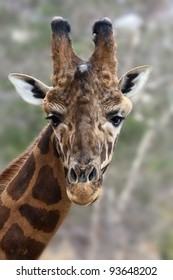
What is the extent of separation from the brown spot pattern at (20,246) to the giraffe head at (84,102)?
735 millimetres

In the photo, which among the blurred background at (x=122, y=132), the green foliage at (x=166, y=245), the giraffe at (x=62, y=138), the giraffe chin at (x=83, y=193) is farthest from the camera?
the green foliage at (x=166, y=245)

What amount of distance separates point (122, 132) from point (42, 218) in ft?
65.8

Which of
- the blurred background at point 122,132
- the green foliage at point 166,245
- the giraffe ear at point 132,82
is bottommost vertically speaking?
the green foliage at point 166,245

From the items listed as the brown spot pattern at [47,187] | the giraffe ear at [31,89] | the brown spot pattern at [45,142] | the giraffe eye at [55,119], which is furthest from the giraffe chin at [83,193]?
the giraffe ear at [31,89]

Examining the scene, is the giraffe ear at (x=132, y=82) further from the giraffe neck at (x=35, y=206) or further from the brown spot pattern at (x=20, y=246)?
the brown spot pattern at (x=20, y=246)

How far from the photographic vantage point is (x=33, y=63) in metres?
27.8

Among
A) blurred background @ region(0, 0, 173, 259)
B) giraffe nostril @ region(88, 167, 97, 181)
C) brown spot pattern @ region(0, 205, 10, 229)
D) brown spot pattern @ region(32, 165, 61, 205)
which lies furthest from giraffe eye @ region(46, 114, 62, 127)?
blurred background @ region(0, 0, 173, 259)

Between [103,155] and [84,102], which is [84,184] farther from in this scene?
[84,102]

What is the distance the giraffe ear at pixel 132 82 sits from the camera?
7.59 metres

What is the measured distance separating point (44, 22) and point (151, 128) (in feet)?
15.7

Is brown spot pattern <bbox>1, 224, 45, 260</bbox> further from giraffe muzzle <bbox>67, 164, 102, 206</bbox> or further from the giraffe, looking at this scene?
giraffe muzzle <bbox>67, 164, 102, 206</bbox>

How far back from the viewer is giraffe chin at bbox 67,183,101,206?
21.5ft

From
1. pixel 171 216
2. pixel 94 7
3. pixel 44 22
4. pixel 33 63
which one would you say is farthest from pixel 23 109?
pixel 171 216
